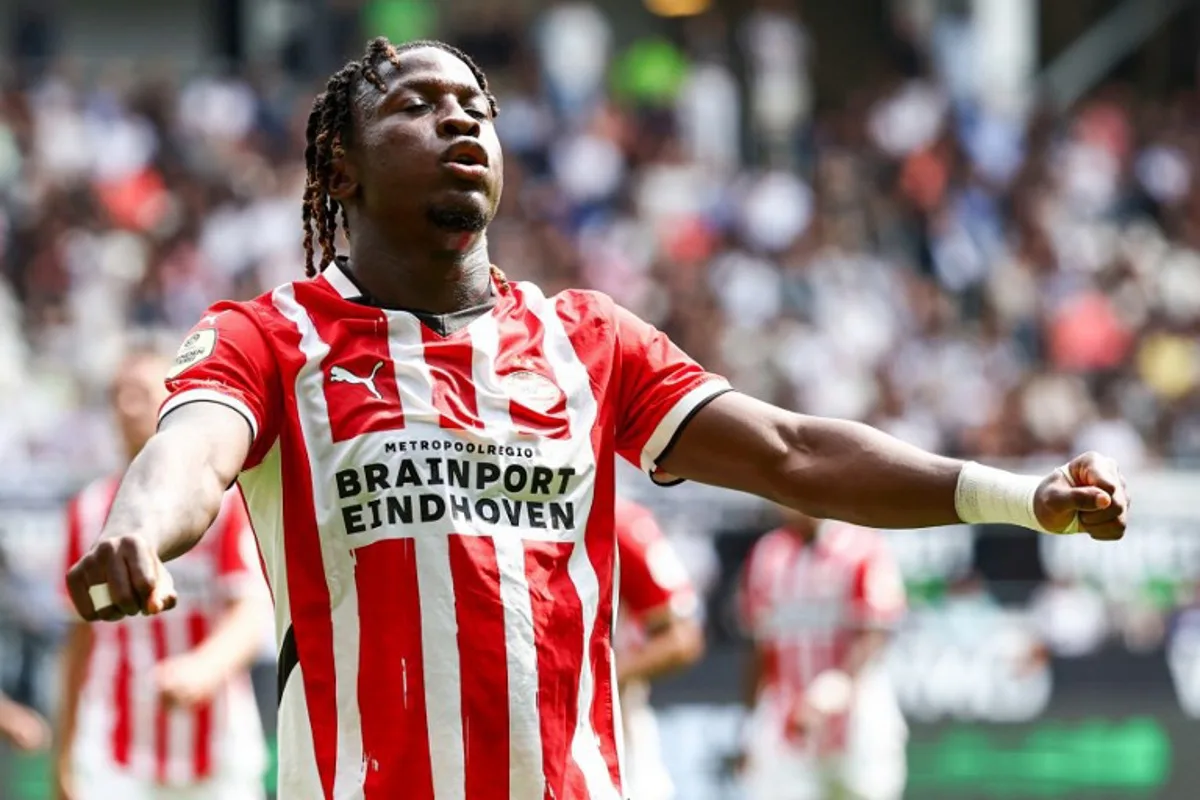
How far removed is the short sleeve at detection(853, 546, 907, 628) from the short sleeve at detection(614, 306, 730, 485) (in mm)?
6307

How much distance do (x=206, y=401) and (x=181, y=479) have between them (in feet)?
0.92

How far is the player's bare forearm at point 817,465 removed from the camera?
413 cm

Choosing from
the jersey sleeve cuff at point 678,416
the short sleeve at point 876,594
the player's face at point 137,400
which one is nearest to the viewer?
the jersey sleeve cuff at point 678,416

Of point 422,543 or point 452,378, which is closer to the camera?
point 422,543

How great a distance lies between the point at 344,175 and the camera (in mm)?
4348

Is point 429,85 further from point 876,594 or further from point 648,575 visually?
point 876,594

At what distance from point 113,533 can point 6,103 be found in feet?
49.0

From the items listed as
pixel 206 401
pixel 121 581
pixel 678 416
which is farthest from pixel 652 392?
pixel 121 581

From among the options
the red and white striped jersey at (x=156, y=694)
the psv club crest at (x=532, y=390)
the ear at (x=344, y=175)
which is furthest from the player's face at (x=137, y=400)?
the psv club crest at (x=532, y=390)

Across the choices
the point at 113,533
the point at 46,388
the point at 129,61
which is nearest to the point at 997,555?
the point at 46,388

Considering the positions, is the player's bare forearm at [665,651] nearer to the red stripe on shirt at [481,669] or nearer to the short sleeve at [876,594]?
the short sleeve at [876,594]

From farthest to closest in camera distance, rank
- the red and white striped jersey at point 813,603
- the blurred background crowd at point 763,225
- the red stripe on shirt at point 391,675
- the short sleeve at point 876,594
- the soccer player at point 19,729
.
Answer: the blurred background crowd at point 763,225
the red and white striped jersey at point 813,603
the short sleeve at point 876,594
the soccer player at point 19,729
the red stripe on shirt at point 391,675

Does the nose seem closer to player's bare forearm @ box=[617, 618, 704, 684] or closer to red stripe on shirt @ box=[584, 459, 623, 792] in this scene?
red stripe on shirt @ box=[584, 459, 623, 792]

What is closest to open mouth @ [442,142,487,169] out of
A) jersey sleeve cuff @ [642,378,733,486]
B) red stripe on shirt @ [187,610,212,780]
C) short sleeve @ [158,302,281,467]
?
short sleeve @ [158,302,281,467]
